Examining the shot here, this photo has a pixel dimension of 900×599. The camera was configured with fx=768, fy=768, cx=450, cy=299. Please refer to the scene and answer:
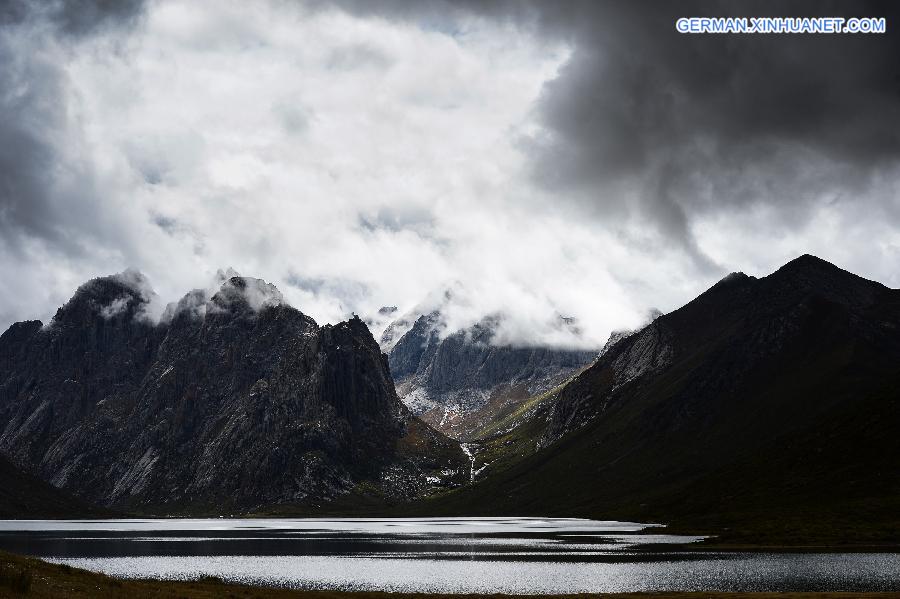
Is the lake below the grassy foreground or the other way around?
below

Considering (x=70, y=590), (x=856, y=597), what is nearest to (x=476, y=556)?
(x=856, y=597)

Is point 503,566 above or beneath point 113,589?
beneath

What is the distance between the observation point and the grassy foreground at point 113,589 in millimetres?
53406

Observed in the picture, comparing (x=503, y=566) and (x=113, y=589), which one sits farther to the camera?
(x=503, y=566)

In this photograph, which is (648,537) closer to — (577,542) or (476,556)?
(577,542)

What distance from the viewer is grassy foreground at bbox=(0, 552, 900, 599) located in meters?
53.4

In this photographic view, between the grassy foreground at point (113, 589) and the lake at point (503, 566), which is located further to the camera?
the lake at point (503, 566)

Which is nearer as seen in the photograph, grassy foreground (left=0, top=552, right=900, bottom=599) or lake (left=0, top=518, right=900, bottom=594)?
grassy foreground (left=0, top=552, right=900, bottom=599)

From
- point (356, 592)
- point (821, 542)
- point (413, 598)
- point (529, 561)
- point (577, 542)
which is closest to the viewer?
point (413, 598)

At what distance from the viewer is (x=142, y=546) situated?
186 m

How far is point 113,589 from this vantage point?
206 ft

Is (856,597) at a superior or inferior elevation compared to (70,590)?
inferior

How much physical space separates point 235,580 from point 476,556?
5604cm

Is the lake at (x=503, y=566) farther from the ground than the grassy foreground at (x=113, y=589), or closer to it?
closer to it
